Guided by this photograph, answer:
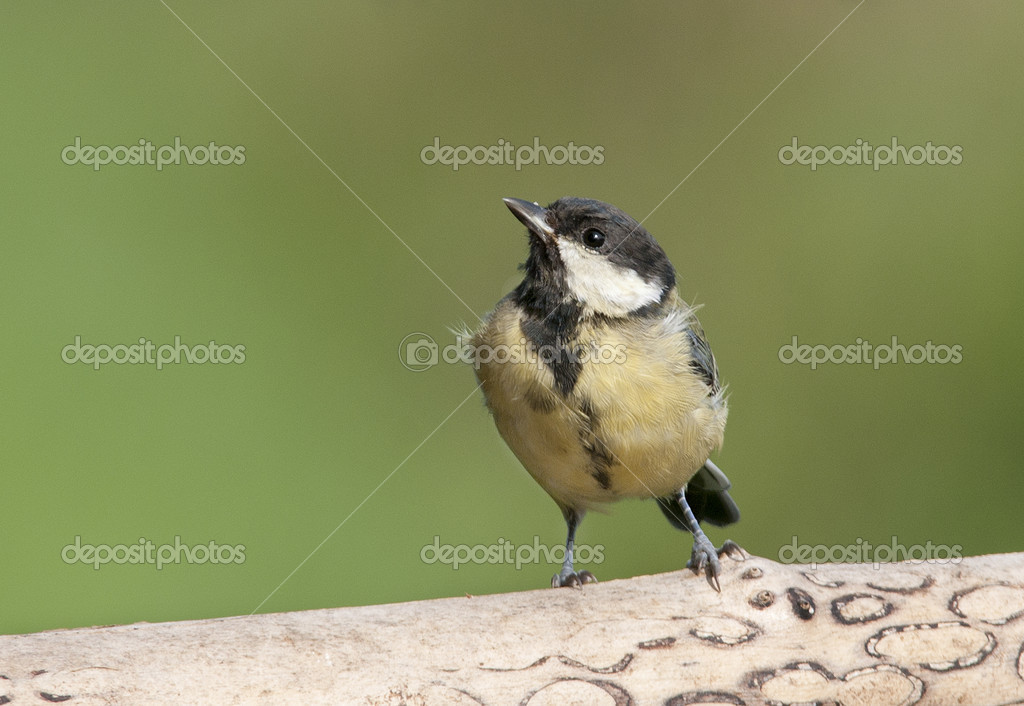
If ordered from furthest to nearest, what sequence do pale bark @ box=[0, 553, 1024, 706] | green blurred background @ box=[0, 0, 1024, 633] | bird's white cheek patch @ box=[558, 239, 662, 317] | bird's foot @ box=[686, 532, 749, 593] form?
1. green blurred background @ box=[0, 0, 1024, 633]
2. bird's white cheek patch @ box=[558, 239, 662, 317]
3. bird's foot @ box=[686, 532, 749, 593]
4. pale bark @ box=[0, 553, 1024, 706]

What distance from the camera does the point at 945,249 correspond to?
159 inches

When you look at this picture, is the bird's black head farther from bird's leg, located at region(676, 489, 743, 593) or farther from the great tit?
bird's leg, located at region(676, 489, 743, 593)

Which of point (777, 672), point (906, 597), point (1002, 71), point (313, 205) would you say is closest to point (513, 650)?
point (777, 672)

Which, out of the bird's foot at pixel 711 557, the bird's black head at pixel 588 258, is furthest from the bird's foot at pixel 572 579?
the bird's black head at pixel 588 258

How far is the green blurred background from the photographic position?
11.4 ft

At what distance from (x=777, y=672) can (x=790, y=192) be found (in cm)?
266

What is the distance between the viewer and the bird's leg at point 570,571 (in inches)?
103

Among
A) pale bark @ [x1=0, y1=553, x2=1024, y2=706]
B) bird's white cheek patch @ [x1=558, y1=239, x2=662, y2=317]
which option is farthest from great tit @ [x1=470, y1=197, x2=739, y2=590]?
pale bark @ [x1=0, y1=553, x2=1024, y2=706]

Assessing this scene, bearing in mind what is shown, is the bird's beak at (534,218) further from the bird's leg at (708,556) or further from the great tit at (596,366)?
the bird's leg at (708,556)

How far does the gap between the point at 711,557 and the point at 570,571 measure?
59 centimetres

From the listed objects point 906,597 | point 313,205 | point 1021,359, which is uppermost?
point 313,205

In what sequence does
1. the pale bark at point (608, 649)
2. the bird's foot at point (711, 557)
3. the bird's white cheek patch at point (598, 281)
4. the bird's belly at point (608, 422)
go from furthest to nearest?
the bird's white cheek patch at point (598, 281) < the bird's belly at point (608, 422) < the bird's foot at point (711, 557) < the pale bark at point (608, 649)

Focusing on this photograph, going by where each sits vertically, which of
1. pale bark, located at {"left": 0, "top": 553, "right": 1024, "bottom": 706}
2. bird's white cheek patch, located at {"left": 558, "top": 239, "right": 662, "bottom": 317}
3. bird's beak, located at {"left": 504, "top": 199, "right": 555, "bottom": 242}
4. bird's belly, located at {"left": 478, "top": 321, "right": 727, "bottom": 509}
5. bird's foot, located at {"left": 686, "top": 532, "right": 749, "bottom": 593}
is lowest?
pale bark, located at {"left": 0, "top": 553, "right": 1024, "bottom": 706}

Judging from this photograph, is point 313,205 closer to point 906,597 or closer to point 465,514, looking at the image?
point 465,514
